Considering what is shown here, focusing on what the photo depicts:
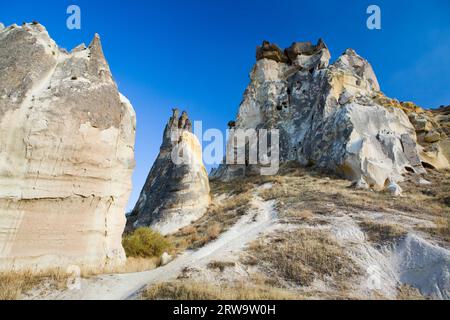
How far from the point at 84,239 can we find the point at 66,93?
403 cm

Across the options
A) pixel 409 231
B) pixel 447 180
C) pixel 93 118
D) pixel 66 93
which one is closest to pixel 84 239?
pixel 93 118

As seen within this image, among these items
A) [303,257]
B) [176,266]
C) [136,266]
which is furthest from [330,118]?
[136,266]

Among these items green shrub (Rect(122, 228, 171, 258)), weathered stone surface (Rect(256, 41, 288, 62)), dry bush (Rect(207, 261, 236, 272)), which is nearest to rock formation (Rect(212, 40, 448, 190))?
weathered stone surface (Rect(256, 41, 288, 62))

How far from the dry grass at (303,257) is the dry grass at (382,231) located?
1.35 meters

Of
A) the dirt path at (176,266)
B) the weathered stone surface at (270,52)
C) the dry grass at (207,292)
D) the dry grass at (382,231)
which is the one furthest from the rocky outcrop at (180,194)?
the weathered stone surface at (270,52)

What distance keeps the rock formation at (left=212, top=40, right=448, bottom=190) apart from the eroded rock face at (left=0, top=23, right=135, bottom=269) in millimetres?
13192

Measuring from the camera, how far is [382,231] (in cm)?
984

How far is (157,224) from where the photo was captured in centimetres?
1708

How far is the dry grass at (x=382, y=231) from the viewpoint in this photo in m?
9.23

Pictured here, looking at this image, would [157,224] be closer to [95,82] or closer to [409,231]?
[95,82]

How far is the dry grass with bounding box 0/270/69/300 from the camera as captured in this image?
6175 millimetres

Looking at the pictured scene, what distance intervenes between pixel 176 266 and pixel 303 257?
3713 millimetres

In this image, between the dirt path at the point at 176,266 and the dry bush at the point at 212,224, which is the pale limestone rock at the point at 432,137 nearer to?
the dry bush at the point at 212,224

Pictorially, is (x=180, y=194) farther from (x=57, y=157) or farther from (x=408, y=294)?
(x=408, y=294)
